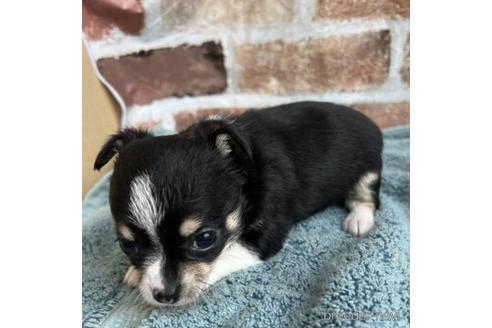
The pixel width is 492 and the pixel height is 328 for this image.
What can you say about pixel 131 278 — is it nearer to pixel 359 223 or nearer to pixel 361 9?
pixel 359 223

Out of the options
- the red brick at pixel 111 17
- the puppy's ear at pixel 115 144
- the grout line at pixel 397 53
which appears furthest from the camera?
the red brick at pixel 111 17

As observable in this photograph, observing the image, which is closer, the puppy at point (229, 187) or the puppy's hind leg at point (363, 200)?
the puppy at point (229, 187)

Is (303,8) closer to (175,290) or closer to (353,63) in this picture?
(353,63)

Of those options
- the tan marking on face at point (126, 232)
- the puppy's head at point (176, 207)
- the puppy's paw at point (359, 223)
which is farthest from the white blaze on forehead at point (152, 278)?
the puppy's paw at point (359, 223)

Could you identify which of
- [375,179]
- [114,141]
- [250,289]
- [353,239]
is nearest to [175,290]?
[250,289]

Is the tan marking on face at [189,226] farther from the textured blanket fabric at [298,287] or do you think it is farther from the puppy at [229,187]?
the textured blanket fabric at [298,287]

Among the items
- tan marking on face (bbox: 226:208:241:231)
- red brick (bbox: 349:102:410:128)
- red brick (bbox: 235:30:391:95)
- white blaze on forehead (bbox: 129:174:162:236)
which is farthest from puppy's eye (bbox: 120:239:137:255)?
red brick (bbox: 349:102:410:128)

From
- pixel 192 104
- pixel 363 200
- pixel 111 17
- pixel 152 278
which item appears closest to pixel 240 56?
pixel 192 104
